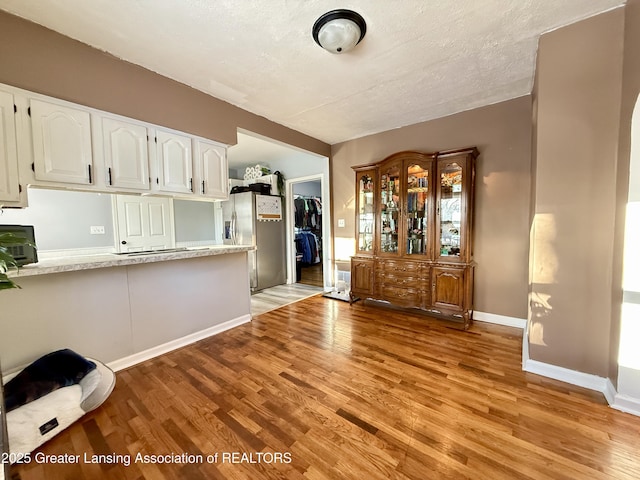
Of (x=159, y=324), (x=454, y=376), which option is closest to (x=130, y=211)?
(x=159, y=324)

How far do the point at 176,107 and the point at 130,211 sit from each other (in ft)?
7.76

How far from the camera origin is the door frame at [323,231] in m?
4.45

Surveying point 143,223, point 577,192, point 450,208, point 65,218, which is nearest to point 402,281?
point 450,208

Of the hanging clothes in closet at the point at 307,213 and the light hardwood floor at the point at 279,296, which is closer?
the light hardwood floor at the point at 279,296

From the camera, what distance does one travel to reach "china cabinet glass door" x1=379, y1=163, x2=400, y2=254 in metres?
3.40

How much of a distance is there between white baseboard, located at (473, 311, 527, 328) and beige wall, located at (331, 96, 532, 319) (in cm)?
5

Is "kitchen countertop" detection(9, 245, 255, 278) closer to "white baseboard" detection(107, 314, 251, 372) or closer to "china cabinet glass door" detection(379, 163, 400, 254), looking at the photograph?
"white baseboard" detection(107, 314, 251, 372)

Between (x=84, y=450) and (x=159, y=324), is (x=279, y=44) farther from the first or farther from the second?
(x=84, y=450)

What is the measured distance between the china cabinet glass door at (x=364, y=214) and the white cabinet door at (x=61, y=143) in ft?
9.79

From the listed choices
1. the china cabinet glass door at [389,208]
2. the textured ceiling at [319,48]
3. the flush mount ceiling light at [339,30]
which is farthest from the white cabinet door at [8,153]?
the china cabinet glass door at [389,208]

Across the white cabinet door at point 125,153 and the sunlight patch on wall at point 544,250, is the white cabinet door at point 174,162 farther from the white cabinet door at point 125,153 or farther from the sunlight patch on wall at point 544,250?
the sunlight patch on wall at point 544,250

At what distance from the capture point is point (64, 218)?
350 centimetres

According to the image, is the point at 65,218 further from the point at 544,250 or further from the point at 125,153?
the point at 544,250

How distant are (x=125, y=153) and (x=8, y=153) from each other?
65cm
